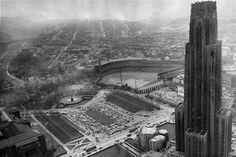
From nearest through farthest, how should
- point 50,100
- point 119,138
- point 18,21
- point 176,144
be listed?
point 176,144 < point 119,138 < point 50,100 < point 18,21

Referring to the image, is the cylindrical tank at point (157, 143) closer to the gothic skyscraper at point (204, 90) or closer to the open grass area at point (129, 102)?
the gothic skyscraper at point (204, 90)

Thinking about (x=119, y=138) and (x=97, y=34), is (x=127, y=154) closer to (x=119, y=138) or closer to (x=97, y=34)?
(x=119, y=138)

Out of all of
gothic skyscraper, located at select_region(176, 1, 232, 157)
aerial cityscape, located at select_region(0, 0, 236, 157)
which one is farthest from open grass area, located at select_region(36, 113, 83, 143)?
gothic skyscraper, located at select_region(176, 1, 232, 157)

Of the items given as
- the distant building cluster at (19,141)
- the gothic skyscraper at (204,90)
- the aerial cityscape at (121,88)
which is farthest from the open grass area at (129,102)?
the gothic skyscraper at (204,90)

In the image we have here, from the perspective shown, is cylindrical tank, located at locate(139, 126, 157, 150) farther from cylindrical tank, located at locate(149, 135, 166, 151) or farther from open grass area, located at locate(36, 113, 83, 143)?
open grass area, located at locate(36, 113, 83, 143)

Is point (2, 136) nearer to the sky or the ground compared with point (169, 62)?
nearer to the ground

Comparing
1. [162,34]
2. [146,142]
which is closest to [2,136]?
[146,142]

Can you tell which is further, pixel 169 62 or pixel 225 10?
pixel 169 62
